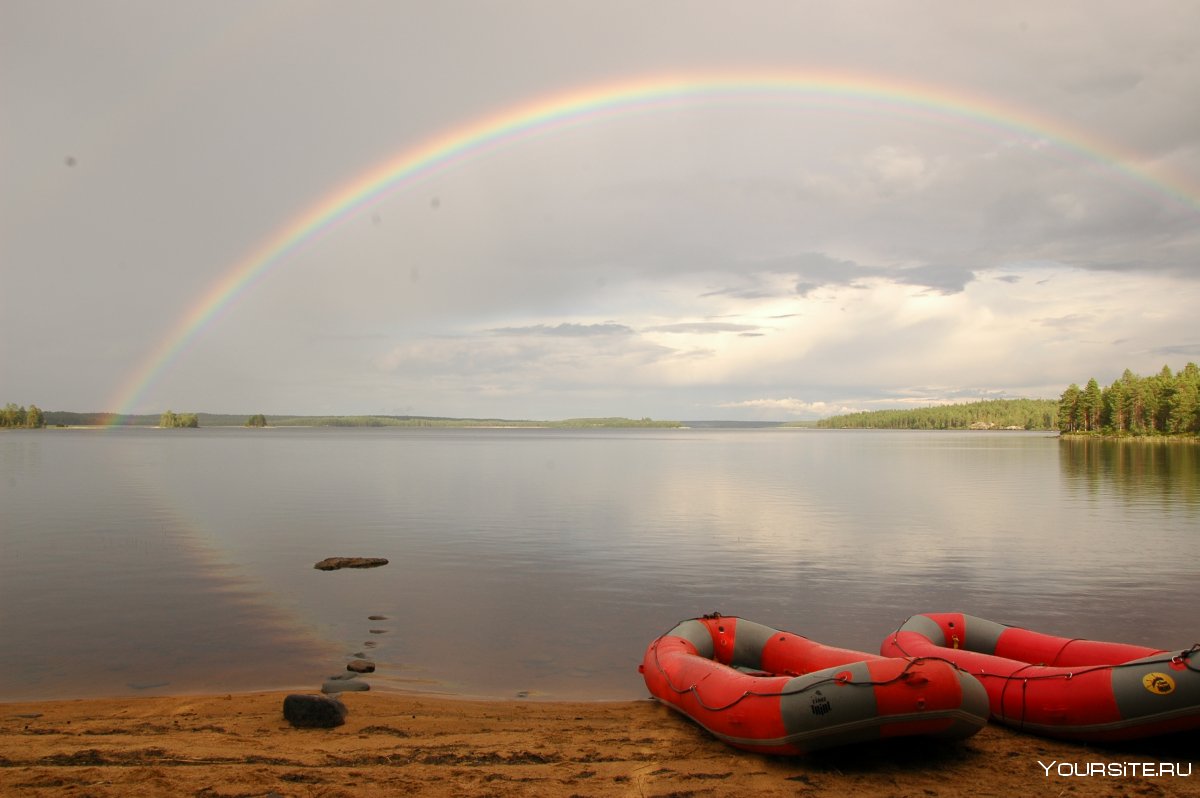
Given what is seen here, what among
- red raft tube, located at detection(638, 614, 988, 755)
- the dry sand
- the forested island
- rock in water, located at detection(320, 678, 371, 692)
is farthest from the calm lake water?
the forested island

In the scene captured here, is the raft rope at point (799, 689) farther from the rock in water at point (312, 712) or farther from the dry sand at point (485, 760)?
the rock in water at point (312, 712)

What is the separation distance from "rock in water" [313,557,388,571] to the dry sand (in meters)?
13.3

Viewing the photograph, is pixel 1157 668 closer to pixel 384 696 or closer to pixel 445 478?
pixel 384 696

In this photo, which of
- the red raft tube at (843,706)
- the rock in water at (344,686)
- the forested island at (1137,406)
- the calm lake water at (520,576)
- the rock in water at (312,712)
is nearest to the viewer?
the red raft tube at (843,706)

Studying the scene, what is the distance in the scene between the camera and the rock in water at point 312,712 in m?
10.3

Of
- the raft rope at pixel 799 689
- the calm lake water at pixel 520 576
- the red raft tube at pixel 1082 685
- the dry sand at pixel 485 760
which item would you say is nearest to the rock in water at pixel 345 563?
the calm lake water at pixel 520 576

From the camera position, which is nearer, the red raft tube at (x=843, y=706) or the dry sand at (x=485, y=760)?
the dry sand at (x=485, y=760)

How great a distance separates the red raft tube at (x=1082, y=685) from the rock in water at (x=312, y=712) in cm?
805

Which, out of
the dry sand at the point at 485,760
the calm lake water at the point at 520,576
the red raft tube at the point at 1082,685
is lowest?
the calm lake water at the point at 520,576

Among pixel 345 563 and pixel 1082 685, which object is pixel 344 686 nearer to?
pixel 1082 685

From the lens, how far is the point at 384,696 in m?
12.3

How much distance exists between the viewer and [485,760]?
9094mm

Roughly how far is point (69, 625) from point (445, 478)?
45.4m

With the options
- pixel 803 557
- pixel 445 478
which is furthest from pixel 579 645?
pixel 445 478
